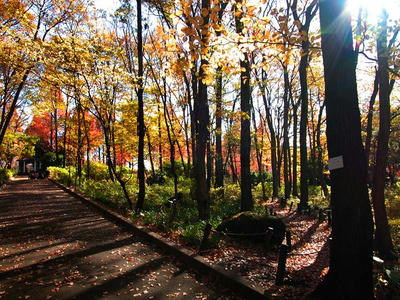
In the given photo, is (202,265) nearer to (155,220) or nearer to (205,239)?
(205,239)

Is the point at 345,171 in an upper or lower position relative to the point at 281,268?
upper

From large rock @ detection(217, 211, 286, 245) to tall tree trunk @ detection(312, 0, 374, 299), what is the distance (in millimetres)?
3489

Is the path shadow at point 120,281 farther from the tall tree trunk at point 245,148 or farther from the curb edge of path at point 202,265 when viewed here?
the tall tree trunk at point 245,148

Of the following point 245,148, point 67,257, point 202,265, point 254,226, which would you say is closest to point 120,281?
point 202,265

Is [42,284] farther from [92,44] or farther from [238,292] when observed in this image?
[92,44]

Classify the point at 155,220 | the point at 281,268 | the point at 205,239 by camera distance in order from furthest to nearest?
the point at 155,220 → the point at 205,239 → the point at 281,268

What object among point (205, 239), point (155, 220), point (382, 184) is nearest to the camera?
point (205, 239)

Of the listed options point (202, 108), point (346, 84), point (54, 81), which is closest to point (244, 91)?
point (202, 108)

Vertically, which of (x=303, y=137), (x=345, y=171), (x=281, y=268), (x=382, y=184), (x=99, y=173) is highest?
(x=303, y=137)

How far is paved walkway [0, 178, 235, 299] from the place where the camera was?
4.18m

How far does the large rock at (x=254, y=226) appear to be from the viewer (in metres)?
7.04

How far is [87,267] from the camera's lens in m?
5.16

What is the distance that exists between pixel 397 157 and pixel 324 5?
25.8 meters

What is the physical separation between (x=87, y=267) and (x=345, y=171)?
4619 mm
